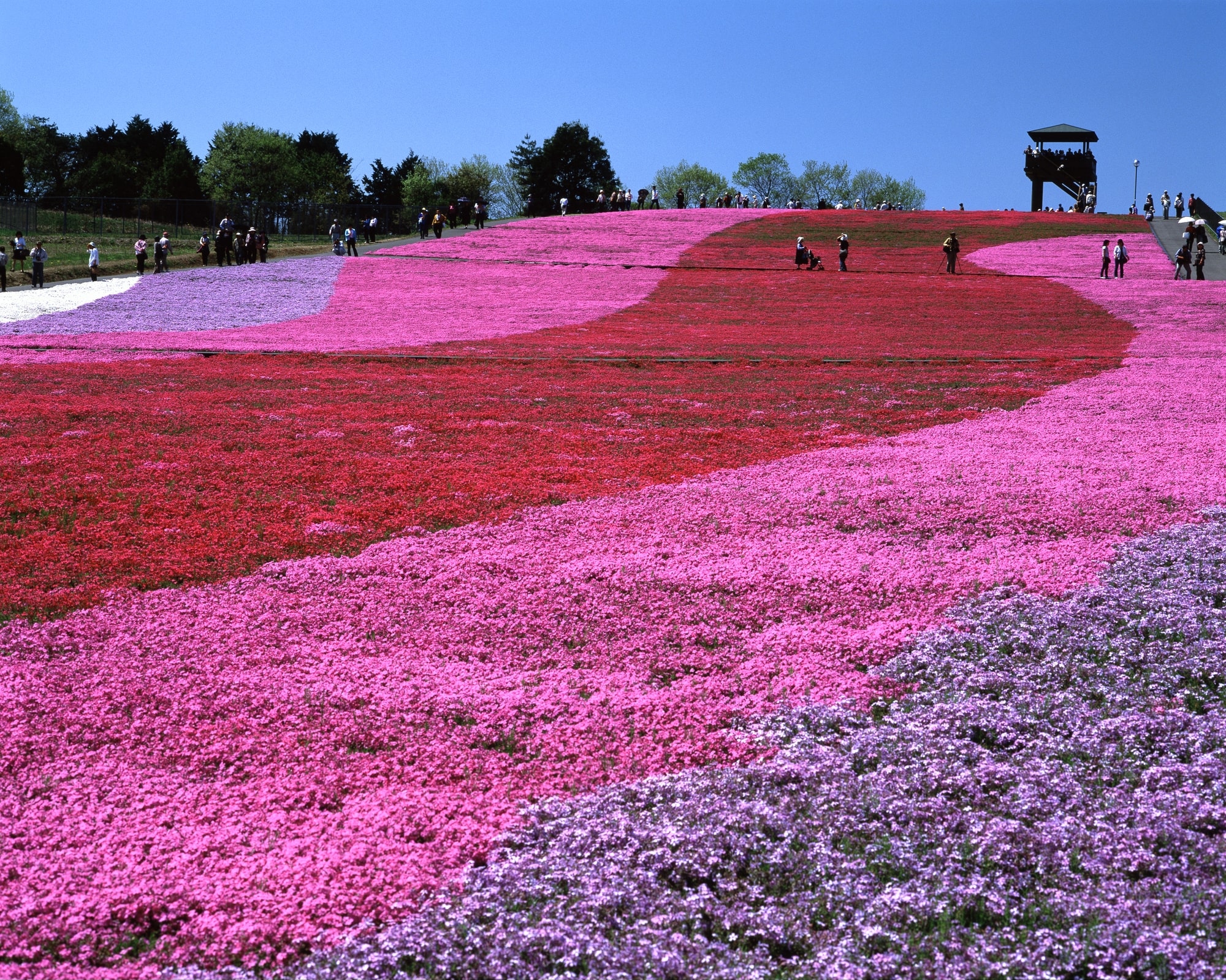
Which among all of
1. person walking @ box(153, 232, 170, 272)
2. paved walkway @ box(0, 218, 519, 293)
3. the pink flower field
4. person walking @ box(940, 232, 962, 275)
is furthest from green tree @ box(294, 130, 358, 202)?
the pink flower field

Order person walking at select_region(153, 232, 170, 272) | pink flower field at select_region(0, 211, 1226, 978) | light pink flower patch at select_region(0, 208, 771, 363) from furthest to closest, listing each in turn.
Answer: person walking at select_region(153, 232, 170, 272)
light pink flower patch at select_region(0, 208, 771, 363)
pink flower field at select_region(0, 211, 1226, 978)

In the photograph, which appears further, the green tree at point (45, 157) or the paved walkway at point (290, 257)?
the green tree at point (45, 157)

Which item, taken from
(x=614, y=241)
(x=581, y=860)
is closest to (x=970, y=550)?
(x=581, y=860)

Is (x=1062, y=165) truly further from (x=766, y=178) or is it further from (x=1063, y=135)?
(x=766, y=178)

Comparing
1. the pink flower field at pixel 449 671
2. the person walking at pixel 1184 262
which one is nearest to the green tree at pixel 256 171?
the person walking at pixel 1184 262

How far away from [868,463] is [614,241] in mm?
41276

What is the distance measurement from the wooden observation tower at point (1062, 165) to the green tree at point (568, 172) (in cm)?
3570

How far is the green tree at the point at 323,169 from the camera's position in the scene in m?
82.6

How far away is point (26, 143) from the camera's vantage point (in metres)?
89.6

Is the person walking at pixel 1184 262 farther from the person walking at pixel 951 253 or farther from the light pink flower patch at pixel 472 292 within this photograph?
the light pink flower patch at pixel 472 292

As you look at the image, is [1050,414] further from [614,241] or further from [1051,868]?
[614,241]

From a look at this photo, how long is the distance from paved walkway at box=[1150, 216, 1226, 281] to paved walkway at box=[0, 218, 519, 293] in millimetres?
34095

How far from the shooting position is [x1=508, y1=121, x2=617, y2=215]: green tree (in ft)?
296

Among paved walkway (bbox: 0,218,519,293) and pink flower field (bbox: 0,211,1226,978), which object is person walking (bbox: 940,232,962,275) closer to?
paved walkway (bbox: 0,218,519,293)
